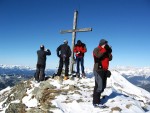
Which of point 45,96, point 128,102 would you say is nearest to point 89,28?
point 45,96

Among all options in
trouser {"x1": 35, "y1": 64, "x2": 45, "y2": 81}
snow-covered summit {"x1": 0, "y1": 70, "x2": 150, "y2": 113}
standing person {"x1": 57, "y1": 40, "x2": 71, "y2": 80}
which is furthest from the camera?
trouser {"x1": 35, "y1": 64, "x2": 45, "y2": 81}

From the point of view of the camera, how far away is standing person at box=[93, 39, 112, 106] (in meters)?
13.2

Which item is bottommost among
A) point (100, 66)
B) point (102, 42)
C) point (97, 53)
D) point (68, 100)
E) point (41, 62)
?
point (68, 100)

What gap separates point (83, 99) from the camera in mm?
14625

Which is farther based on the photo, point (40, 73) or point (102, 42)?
point (40, 73)

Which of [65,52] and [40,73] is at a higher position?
[65,52]

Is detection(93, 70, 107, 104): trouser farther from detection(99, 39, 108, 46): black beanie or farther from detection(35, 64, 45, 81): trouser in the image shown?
detection(35, 64, 45, 81): trouser

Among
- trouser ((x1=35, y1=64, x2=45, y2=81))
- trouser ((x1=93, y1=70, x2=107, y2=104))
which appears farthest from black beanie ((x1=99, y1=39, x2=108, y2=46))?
trouser ((x1=35, y1=64, x2=45, y2=81))

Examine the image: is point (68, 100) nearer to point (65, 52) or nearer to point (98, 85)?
point (98, 85)

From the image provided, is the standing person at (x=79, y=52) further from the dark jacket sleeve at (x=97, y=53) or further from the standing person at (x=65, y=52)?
the dark jacket sleeve at (x=97, y=53)

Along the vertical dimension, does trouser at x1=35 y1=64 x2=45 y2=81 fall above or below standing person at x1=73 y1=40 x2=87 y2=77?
below

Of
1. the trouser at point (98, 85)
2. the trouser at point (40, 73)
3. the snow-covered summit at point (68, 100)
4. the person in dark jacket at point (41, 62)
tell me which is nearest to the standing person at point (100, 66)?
the trouser at point (98, 85)

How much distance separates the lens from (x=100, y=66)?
43.9 ft

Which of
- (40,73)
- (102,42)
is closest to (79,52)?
(40,73)
